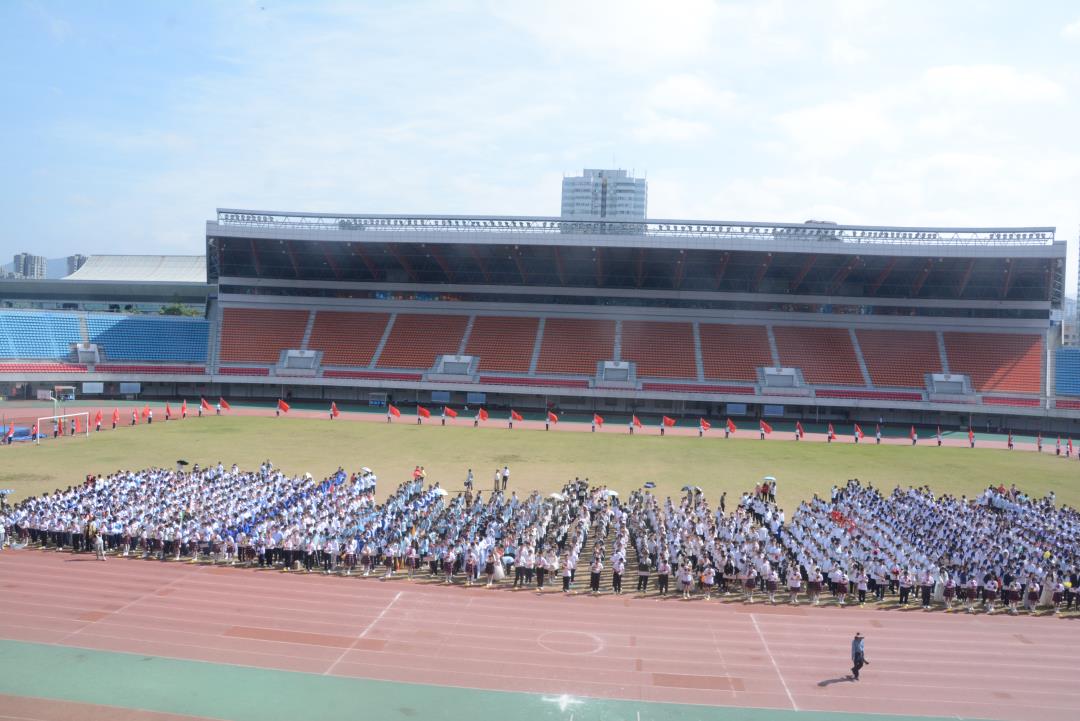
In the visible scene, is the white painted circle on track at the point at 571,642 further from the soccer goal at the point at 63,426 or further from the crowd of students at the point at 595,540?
the soccer goal at the point at 63,426

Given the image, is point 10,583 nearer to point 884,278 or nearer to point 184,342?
point 184,342

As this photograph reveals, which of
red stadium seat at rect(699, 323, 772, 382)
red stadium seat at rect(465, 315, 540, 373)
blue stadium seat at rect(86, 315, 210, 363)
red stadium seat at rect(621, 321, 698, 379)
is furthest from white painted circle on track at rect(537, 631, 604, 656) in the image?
blue stadium seat at rect(86, 315, 210, 363)

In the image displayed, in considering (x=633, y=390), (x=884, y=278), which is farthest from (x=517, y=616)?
(x=884, y=278)

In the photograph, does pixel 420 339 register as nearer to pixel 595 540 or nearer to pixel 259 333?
pixel 259 333

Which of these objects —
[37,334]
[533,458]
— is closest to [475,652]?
[533,458]

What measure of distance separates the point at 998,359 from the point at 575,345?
3105cm

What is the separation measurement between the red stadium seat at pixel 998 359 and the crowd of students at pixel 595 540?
3170 centimetres

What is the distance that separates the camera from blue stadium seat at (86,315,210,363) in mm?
57125

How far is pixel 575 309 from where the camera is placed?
6059 centimetres

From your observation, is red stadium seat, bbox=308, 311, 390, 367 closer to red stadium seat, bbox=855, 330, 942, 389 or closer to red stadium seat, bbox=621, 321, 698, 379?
red stadium seat, bbox=621, 321, 698, 379

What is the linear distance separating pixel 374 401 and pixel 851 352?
36.4m

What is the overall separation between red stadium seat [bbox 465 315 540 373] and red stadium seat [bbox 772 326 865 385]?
1933 cm

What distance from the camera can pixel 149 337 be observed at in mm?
58844

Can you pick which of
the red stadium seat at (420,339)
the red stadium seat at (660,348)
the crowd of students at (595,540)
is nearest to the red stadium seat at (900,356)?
the red stadium seat at (660,348)
